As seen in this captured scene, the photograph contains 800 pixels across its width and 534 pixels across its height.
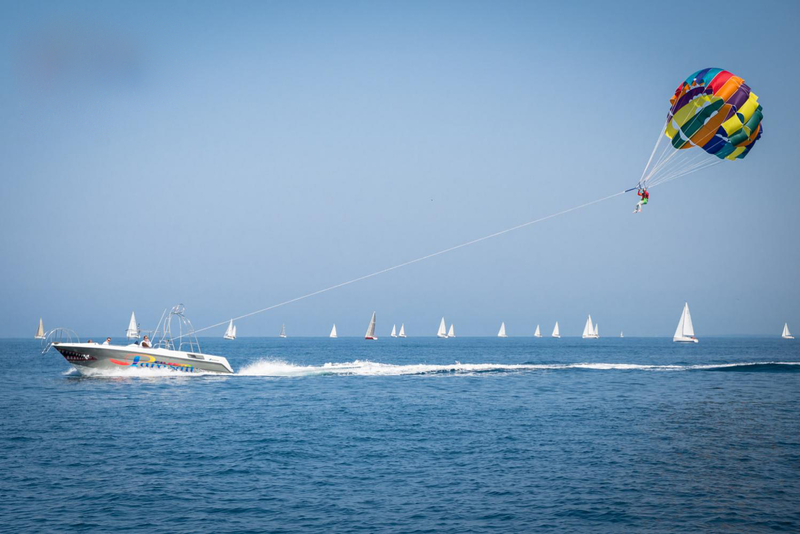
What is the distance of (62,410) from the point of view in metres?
29.4

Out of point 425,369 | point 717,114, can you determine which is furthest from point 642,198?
point 425,369

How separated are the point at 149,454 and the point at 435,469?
9.80 metres

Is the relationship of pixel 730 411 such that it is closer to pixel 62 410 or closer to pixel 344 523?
pixel 344 523

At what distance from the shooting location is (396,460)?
1941 centimetres

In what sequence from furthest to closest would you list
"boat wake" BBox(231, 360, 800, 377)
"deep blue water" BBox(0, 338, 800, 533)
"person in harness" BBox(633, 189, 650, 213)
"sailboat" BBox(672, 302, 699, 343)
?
"sailboat" BBox(672, 302, 699, 343) → "boat wake" BBox(231, 360, 800, 377) → "person in harness" BBox(633, 189, 650, 213) → "deep blue water" BBox(0, 338, 800, 533)

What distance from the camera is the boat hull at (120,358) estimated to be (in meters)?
39.9

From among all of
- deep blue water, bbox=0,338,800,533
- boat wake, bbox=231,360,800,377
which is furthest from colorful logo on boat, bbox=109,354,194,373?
boat wake, bbox=231,360,800,377

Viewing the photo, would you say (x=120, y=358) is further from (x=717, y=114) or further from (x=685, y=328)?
(x=685, y=328)

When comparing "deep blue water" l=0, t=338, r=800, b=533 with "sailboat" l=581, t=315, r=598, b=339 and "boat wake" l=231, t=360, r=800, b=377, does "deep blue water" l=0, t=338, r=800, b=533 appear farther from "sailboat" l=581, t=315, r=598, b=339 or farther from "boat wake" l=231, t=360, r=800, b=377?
"sailboat" l=581, t=315, r=598, b=339

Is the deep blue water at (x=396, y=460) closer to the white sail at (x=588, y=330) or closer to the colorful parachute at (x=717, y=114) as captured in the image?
the colorful parachute at (x=717, y=114)

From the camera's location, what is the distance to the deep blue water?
45.9 ft

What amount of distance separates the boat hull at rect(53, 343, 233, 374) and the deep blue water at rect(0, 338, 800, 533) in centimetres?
311

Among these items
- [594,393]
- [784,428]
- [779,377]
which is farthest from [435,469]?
[779,377]

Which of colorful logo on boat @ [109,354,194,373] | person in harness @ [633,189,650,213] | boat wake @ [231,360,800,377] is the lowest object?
boat wake @ [231,360,800,377]
